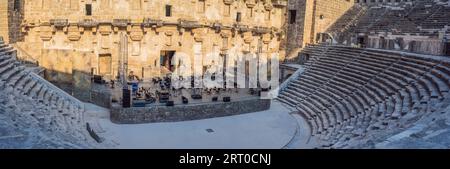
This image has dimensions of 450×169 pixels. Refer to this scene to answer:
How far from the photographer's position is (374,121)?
38.5 feet

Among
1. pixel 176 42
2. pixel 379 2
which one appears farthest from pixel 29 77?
pixel 379 2

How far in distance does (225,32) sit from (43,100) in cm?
1599

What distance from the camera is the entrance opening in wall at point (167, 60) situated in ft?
88.6

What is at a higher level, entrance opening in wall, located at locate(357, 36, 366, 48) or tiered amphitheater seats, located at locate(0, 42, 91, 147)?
entrance opening in wall, located at locate(357, 36, 366, 48)

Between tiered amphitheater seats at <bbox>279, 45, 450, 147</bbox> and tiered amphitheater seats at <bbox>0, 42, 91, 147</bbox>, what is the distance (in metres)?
8.30

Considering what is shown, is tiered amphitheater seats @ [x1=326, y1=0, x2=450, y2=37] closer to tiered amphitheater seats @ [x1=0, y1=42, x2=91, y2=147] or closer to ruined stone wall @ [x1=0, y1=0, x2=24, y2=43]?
tiered amphitheater seats @ [x1=0, y1=42, x2=91, y2=147]

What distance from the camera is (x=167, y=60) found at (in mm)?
27266

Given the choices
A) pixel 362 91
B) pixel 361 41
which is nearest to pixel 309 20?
pixel 361 41

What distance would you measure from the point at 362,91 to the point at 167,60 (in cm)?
1483

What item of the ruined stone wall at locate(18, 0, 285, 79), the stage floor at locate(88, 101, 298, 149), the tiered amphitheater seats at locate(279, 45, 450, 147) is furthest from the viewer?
the ruined stone wall at locate(18, 0, 285, 79)

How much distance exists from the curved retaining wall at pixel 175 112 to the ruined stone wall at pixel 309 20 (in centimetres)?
1339

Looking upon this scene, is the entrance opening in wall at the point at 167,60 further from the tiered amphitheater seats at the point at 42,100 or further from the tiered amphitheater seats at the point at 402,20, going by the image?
the tiered amphitheater seats at the point at 402,20

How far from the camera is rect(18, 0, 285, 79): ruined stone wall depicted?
24.4m

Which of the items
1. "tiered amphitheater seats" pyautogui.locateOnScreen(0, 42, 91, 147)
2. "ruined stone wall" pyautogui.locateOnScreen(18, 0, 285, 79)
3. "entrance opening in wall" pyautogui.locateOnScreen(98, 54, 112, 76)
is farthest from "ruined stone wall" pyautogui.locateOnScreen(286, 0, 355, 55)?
"tiered amphitheater seats" pyautogui.locateOnScreen(0, 42, 91, 147)
